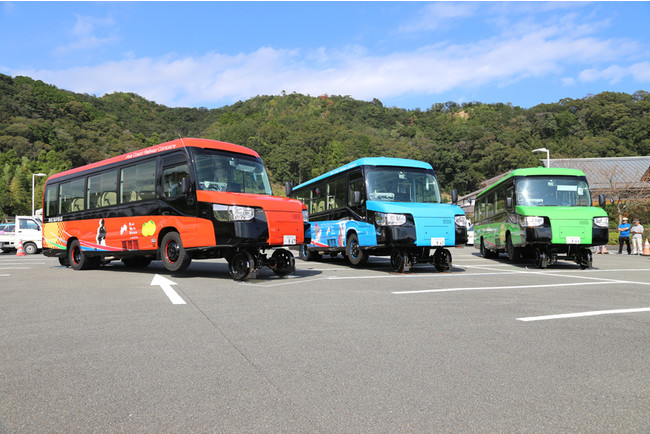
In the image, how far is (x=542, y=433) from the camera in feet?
10.1

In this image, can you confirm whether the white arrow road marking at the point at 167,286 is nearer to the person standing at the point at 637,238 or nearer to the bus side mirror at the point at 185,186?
the bus side mirror at the point at 185,186

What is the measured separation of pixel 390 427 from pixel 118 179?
1205cm

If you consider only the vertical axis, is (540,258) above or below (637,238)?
below

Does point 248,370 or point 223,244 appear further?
point 223,244

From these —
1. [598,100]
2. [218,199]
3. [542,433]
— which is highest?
[598,100]

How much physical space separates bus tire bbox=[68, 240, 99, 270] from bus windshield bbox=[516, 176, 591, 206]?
12.7m

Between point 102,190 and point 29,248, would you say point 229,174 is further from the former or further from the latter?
A: point 29,248

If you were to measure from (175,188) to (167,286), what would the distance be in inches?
91.7

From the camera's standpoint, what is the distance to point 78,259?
49.9 feet

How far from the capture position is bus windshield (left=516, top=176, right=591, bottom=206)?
1546 cm

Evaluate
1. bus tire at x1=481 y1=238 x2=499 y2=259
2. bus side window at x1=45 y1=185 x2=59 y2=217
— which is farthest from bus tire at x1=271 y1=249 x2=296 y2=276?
bus tire at x1=481 y1=238 x2=499 y2=259

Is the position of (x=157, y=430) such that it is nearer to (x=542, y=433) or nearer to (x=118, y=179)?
(x=542, y=433)

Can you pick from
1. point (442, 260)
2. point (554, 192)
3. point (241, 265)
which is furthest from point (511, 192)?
point (241, 265)

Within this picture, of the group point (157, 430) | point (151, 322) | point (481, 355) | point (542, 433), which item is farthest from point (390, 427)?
point (151, 322)
